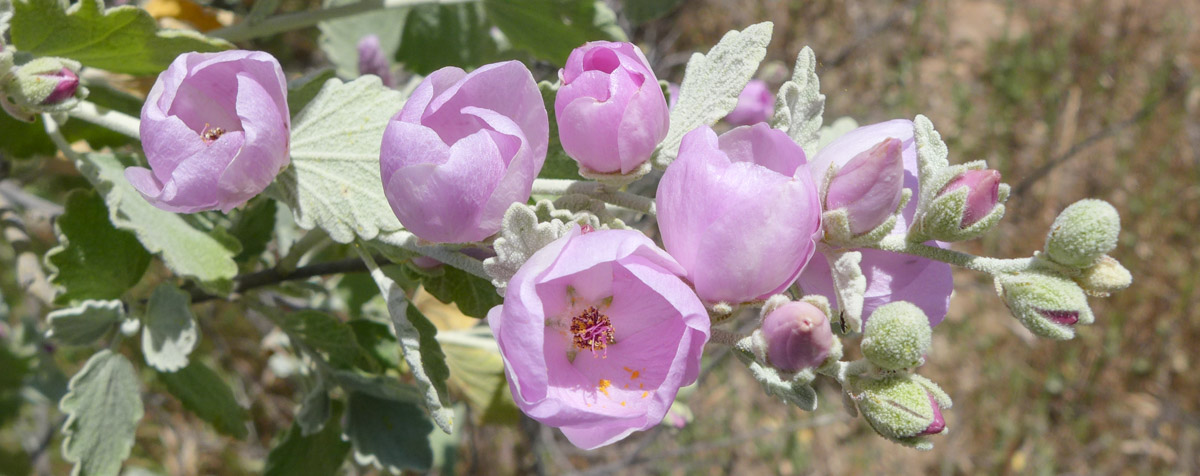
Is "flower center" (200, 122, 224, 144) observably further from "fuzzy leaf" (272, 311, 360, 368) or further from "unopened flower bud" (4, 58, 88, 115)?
"fuzzy leaf" (272, 311, 360, 368)

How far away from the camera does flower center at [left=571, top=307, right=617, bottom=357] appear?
111cm

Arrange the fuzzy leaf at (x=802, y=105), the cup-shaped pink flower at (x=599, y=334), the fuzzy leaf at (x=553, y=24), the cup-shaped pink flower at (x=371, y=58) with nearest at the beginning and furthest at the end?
the cup-shaped pink flower at (x=599, y=334) < the fuzzy leaf at (x=802, y=105) < the fuzzy leaf at (x=553, y=24) < the cup-shaped pink flower at (x=371, y=58)

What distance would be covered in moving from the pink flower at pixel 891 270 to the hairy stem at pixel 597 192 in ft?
0.74

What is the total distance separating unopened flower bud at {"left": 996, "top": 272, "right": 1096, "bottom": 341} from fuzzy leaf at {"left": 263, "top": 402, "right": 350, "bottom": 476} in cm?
140

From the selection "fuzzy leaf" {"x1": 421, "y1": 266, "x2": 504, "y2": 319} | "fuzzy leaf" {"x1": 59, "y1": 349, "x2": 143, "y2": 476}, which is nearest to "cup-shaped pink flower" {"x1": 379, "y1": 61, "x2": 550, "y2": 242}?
"fuzzy leaf" {"x1": 421, "y1": 266, "x2": 504, "y2": 319}

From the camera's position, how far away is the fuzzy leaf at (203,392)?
6.46 ft

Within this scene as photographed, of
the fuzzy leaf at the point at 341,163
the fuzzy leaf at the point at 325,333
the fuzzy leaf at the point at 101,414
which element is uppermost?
the fuzzy leaf at the point at 341,163

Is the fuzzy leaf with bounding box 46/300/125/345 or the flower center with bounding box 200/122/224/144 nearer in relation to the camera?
the flower center with bounding box 200/122/224/144

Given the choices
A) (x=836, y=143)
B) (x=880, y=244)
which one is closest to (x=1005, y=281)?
(x=880, y=244)

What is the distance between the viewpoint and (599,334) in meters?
1.11

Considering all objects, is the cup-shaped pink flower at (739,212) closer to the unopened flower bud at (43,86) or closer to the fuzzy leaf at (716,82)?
the fuzzy leaf at (716,82)

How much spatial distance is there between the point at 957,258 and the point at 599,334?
437 millimetres

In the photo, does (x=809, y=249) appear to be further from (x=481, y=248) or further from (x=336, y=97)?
(x=336, y=97)

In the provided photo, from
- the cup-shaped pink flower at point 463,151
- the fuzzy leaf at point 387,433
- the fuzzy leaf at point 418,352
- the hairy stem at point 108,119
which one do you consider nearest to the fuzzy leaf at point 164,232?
the hairy stem at point 108,119
